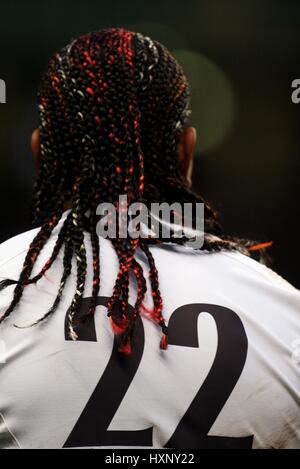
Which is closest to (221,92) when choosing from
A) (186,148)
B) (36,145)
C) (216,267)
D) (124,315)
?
(186,148)

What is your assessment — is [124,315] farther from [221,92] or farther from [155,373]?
[221,92]

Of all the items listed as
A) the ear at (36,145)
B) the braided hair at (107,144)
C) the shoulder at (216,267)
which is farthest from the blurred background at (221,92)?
the shoulder at (216,267)

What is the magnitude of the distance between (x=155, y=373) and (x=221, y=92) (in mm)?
3382

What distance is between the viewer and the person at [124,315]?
1.00 meters

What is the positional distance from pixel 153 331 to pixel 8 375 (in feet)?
0.92

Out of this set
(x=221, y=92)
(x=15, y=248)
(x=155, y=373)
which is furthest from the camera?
(x=221, y=92)

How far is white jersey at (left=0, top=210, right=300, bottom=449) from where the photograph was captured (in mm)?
993

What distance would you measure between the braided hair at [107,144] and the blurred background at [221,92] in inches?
97.6

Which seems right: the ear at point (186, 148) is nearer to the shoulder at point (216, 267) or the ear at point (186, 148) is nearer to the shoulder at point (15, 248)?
the shoulder at point (216, 267)

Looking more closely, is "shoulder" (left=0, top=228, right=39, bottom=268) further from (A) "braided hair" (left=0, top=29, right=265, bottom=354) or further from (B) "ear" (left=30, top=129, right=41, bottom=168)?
(B) "ear" (left=30, top=129, right=41, bottom=168)

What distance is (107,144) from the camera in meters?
1.21

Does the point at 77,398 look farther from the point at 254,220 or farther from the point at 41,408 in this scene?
the point at 254,220

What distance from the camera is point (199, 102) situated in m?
4.19

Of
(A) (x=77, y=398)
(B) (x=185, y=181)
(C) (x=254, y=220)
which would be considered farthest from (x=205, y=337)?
(C) (x=254, y=220)
